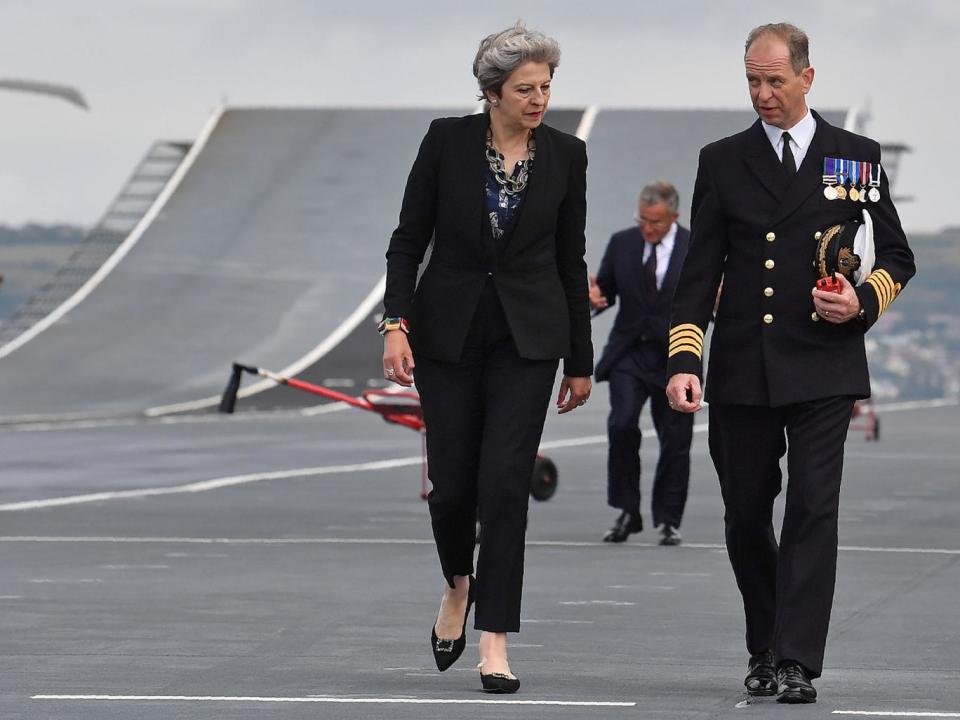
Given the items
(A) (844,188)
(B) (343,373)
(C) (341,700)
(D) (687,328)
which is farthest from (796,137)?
(B) (343,373)

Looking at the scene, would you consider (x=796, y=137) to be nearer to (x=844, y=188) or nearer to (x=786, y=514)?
(x=844, y=188)

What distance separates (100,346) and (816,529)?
3332cm

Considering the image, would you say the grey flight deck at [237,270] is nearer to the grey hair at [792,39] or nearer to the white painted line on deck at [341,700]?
the white painted line on deck at [341,700]

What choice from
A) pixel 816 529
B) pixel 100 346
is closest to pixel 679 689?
pixel 816 529

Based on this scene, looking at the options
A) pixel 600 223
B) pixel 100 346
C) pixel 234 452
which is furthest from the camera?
pixel 600 223

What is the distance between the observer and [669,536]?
13445 millimetres

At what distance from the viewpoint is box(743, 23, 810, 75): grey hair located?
25.1ft

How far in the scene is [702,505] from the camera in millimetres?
16312

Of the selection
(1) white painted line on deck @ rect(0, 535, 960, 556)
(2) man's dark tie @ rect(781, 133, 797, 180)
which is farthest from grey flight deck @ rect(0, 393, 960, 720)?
(2) man's dark tie @ rect(781, 133, 797, 180)

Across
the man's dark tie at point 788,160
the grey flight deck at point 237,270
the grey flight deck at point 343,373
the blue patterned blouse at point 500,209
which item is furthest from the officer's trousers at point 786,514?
the grey flight deck at point 237,270

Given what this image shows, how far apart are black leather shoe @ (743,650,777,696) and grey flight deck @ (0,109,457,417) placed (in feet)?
79.3

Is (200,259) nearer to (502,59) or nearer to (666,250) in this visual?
(666,250)

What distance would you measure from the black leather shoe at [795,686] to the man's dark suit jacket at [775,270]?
2.59ft

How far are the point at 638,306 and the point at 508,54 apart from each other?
5.94 m
